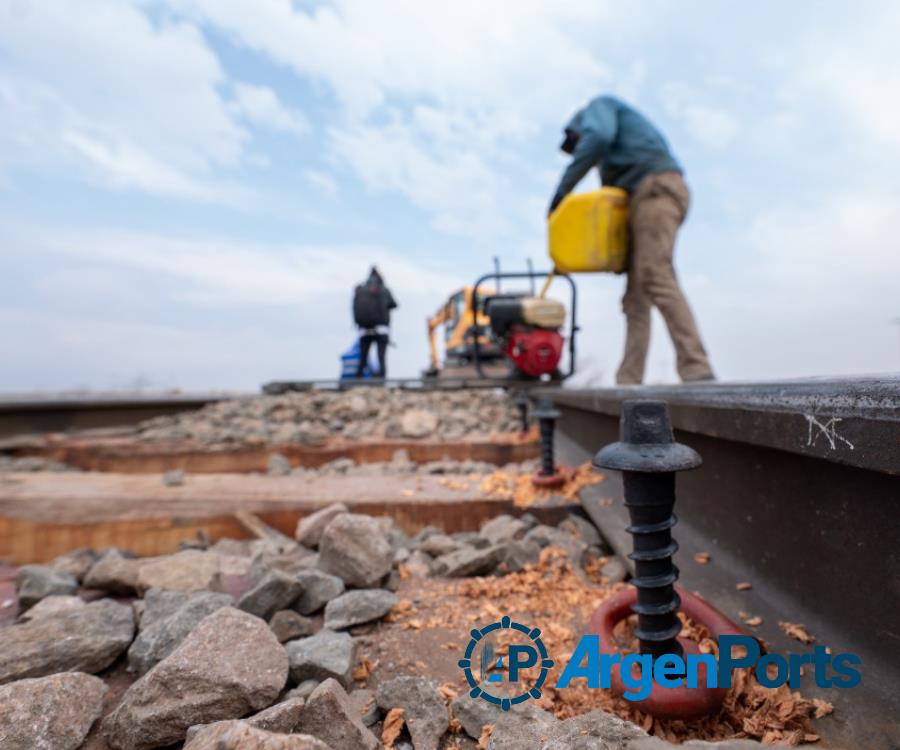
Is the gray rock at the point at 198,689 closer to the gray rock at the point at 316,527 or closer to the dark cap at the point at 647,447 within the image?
the dark cap at the point at 647,447

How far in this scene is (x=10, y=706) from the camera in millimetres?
872

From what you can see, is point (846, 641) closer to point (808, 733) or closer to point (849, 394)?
point (808, 733)

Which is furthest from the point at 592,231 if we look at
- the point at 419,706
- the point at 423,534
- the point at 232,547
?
the point at 419,706

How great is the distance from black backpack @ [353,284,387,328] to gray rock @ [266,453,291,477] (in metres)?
5.56

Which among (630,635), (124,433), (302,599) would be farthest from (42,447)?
(630,635)

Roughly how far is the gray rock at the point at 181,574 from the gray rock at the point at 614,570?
1249 millimetres

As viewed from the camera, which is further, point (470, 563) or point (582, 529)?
point (582, 529)

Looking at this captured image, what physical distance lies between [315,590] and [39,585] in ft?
3.18

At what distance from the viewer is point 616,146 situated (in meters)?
3.74

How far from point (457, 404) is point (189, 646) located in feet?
17.5

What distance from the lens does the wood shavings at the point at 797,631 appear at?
923 mm

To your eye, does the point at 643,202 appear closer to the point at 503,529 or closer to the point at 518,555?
the point at 503,529

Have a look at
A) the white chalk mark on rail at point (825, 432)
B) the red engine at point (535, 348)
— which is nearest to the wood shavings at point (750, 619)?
the white chalk mark on rail at point (825, 432)

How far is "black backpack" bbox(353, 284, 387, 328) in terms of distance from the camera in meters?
9.22
